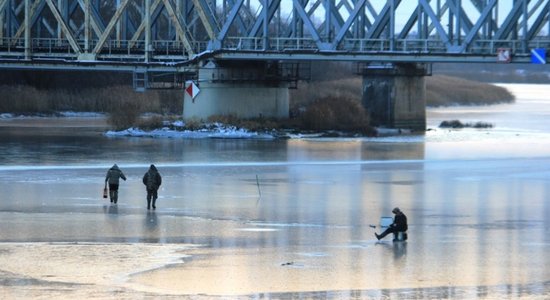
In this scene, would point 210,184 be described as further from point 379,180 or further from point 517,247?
point 517,247

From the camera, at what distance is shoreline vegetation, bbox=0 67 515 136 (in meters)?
76.1

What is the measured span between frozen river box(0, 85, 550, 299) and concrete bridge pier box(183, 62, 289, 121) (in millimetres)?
13711

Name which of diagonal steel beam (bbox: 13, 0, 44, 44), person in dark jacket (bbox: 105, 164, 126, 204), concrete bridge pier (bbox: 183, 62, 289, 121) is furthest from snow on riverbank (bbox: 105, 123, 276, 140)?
person in dark jacket (bbox: 105, 164, 126, 204)

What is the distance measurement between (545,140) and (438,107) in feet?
157

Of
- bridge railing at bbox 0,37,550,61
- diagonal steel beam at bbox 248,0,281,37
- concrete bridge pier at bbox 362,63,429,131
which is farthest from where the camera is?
concrete bridge pier at bbox 362,63,429,131

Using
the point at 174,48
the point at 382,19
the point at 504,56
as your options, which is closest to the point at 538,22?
the point at 504,56

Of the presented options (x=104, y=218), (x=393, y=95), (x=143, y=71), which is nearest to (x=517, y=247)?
(x=104, y=218)

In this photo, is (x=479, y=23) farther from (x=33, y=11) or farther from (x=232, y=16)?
(x=33, y=11)

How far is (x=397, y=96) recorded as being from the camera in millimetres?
83250

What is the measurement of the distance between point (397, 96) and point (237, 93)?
38.9 feet

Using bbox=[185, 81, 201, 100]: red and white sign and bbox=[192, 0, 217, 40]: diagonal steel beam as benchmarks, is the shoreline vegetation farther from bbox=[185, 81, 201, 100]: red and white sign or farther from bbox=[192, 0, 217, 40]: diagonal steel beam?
bbox=[192, 0, 217, 40]: diagonal steel beam

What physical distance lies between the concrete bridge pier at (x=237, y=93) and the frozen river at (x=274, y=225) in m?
13.7

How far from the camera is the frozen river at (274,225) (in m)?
23.9

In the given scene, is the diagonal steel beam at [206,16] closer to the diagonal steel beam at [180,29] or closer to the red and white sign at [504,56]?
the diagonal steel beam at [180,29]
